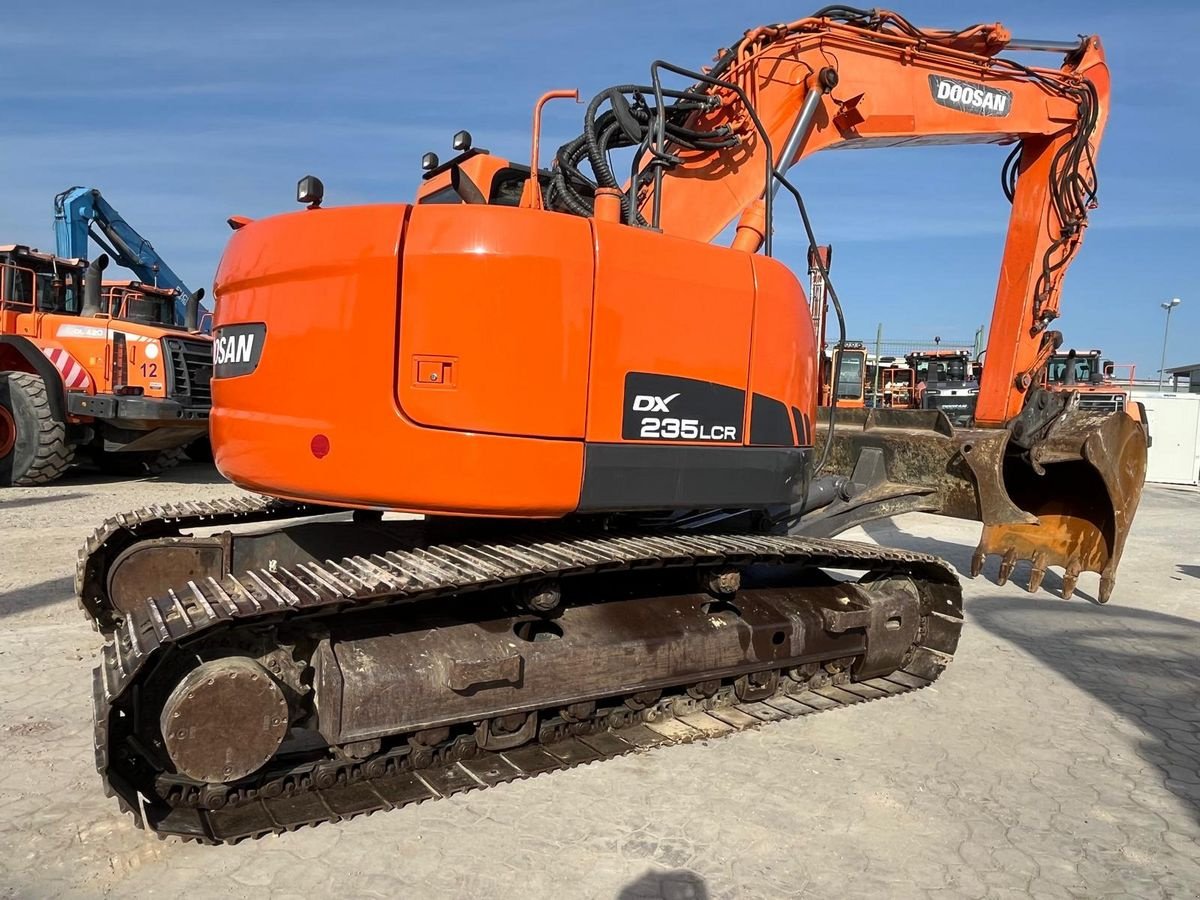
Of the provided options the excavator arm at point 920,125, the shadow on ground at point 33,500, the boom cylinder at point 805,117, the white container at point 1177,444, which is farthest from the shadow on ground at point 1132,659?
the white container at point 1177,444

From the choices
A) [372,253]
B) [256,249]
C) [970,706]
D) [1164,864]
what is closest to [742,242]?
[372,253]

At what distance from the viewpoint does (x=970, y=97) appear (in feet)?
17.8

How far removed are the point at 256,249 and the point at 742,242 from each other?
2052 mm

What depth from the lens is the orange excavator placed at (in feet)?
9.56

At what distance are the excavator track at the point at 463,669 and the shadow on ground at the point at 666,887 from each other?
726mm

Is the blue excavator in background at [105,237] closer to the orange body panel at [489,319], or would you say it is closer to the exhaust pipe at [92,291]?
the exhaust pipe at [92,291]

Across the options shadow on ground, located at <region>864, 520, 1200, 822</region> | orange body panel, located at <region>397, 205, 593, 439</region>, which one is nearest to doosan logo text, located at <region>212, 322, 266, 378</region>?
orange body panel, located at <region>397, 205, 593, 439</region>

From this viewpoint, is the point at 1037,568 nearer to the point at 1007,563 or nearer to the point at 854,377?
the point at 1007,563

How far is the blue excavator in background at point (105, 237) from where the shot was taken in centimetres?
1552

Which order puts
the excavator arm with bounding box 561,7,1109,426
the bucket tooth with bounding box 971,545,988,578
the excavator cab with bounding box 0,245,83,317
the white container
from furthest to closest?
1. the white container
2. the excavator cab with bounding box 0,245,83,317
3. the bucket tooth with bounding box 971,545,988,578
4. the excavator arm with bounding box 561,7,1109,426

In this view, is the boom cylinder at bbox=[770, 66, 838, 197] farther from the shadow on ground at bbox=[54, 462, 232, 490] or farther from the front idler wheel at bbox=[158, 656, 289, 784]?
the shadow on ground at bbox=[54, 462, 232, 490]

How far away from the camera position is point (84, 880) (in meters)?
2.56

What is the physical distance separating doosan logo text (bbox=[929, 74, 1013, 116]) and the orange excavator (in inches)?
42.1

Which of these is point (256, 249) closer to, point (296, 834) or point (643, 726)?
point (296, 834)
